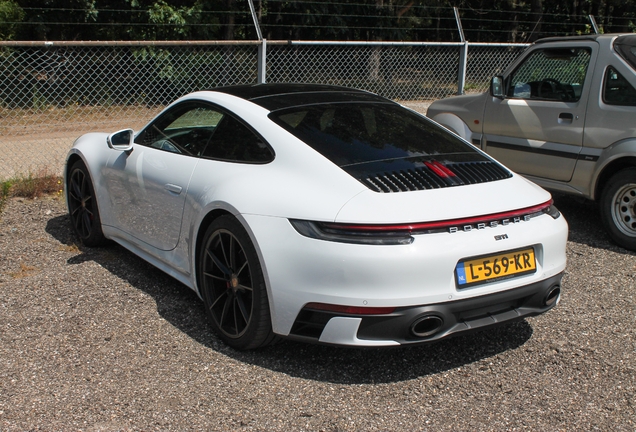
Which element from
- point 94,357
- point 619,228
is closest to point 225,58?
point 619,228

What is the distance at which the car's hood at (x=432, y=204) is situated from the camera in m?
3.21

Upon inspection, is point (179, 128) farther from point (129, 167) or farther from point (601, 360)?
point (601, 360)

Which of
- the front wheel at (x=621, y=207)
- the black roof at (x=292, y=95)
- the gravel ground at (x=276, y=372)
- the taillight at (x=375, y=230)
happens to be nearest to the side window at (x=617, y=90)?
the front wheel at (x=621, y=207)

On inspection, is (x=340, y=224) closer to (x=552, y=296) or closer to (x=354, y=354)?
(x=354, y=354)

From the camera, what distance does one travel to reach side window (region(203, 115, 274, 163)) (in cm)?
388

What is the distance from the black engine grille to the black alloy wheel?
110 inches

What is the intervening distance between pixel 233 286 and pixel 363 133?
1.16m

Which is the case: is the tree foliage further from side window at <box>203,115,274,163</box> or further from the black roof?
side window at <box>203,115,274,163</box>

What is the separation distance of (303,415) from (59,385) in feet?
4.14

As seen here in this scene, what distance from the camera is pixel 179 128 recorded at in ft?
15.6

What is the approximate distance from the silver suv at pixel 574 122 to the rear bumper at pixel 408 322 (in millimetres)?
2916

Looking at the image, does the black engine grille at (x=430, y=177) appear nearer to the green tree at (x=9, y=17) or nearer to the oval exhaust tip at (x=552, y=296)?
the oval exhaust tip at (x=552, y=296)

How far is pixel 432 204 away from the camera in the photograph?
3.32m

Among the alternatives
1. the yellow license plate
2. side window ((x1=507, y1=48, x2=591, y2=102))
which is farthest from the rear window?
side window ((x1=507, y1=48, x2=591, y2=102))
